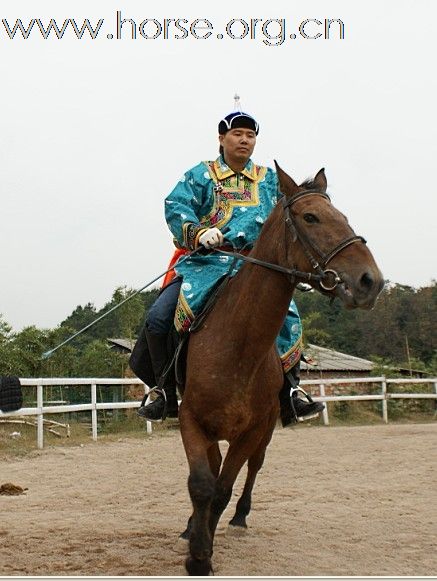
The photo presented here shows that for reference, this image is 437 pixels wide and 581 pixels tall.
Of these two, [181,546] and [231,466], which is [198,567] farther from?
[181,546]

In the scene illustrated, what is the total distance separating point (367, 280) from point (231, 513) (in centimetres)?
409

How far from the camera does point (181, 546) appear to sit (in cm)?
522

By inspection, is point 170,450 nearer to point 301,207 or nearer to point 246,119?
point 246,119

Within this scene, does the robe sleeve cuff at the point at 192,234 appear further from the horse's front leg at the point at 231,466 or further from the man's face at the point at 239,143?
the horse's front leg at the point at 231,466

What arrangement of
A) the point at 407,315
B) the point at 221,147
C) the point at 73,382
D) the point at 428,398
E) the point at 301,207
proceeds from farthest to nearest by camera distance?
the point at 407,315 → the point at 428,398 → the point at 73,382 → the point at 221,147 → the point at 301,207

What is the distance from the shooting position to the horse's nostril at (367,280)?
3523 mm

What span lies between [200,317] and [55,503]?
144 inches

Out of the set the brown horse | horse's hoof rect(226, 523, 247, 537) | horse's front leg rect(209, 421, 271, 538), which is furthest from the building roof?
the brown horse

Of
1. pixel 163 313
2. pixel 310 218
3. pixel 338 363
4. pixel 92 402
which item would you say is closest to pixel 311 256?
pixel 310 218

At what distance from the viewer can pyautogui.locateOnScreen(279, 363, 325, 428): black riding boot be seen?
5402 mm

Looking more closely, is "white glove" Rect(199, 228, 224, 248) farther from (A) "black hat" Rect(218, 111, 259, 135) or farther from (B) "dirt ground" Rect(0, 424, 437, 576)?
(B) "dirt ground" Rect(0, 424, 437, 576)

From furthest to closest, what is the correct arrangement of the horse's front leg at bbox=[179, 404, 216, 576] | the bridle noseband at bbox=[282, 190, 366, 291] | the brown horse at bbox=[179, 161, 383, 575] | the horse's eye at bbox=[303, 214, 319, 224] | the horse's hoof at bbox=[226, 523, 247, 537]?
the horse's hoof at bbox=[226, 523, 247, 537]
the horse's front leg at bbox=[179, 404, 216, 576]
the brown horse at bbox=[179, 161, 383, 575]
the horse's eye at bbox=[303, 214, 319, 224]
the bridle noseband at bbox=[282, 190, 366, 291]

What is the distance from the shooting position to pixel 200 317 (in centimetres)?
475

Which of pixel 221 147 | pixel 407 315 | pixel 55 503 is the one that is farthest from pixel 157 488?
pixel 407 315
